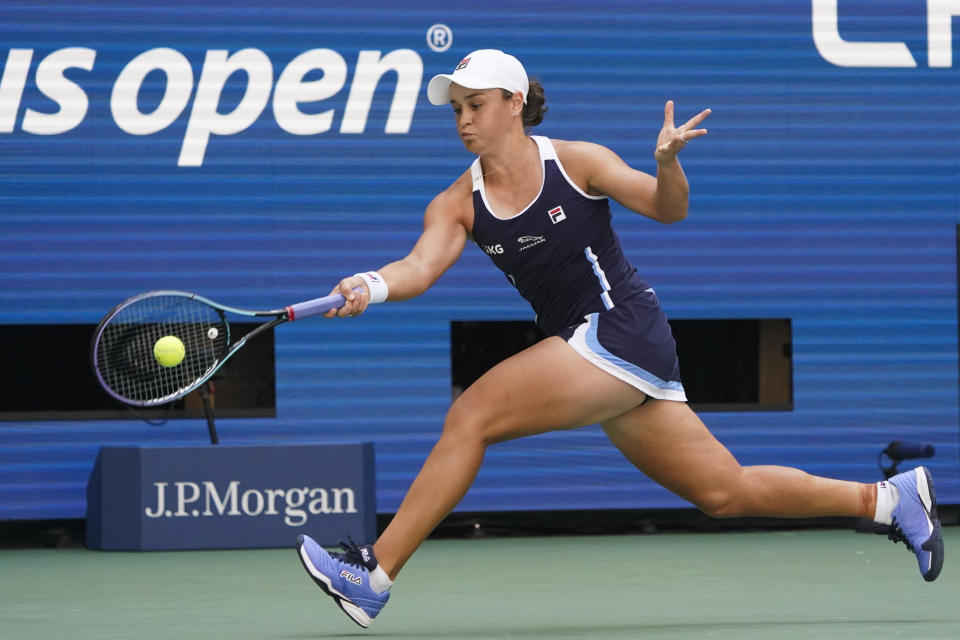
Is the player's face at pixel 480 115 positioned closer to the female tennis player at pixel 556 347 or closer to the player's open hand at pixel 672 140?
the female tennis player at pixel 556 347

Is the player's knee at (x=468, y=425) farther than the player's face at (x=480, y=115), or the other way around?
the player's face at (x=480, y=115)

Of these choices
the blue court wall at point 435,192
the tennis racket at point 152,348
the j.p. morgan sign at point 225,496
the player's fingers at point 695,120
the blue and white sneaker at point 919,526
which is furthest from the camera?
the blue court wall at point 435,192

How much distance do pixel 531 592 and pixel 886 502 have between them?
1586 mm

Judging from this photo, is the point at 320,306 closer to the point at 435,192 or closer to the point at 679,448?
the point at 679,448

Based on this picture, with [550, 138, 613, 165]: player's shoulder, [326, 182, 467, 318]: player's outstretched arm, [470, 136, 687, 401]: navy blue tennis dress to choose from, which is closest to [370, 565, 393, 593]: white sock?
[326, 182, 467, 318]: player's outstretched arm

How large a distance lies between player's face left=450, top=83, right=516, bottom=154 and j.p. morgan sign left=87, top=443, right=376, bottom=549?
3.22m

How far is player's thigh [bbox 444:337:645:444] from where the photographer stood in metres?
4.39

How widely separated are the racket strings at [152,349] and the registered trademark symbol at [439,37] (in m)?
2.60

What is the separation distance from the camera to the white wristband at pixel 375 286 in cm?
432

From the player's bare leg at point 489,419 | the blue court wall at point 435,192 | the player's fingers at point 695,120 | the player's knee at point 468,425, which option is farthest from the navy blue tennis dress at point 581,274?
the blue court wall at point 435,192

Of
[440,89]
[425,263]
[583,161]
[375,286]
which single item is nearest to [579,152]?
[583,161]

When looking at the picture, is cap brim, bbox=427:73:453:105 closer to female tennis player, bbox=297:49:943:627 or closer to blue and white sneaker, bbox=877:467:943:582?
female tennis player, bbox=297:49:943:627

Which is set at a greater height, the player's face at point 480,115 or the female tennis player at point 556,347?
the player's face at point 480,115

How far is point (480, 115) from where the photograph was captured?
15.2 ft
